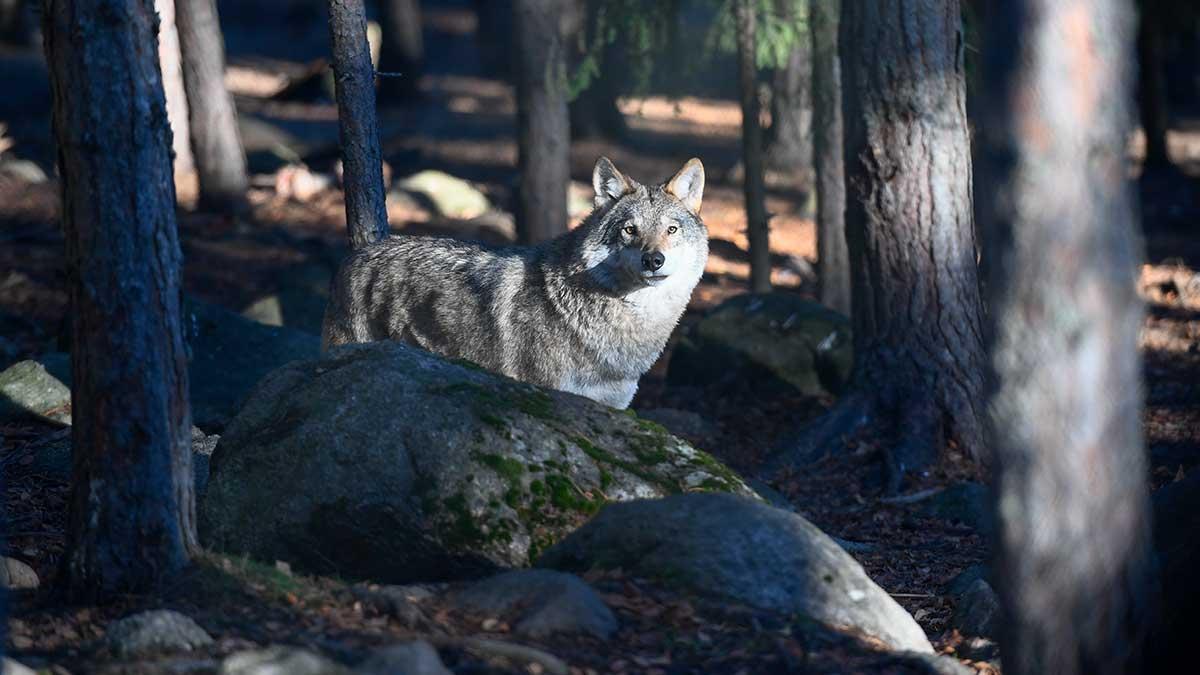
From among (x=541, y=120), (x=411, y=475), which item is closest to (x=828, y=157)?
(x=541, y=120)

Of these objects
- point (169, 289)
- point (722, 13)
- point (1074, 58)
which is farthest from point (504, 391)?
point (722, 13)

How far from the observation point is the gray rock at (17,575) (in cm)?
555

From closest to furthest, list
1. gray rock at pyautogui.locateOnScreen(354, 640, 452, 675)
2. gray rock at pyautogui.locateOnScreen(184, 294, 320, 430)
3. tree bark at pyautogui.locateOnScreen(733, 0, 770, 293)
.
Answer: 1. gray rock at pyautogui.locateOnScreen(354, 640, 452, 675)
2. gray rock at pyautogui.locateOnScreen(184, 294, 320, 430)
3. tree bark at pyautogui.locateOnScreen(733, 0, 770, 293)

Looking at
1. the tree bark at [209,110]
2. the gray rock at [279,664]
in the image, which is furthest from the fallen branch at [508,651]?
the tree bark at [209,110]

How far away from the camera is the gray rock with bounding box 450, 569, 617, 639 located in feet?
16.6

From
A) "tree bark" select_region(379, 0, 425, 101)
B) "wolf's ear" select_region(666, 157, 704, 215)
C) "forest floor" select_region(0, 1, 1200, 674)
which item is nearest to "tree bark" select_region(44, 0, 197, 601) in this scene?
"forest floor" select_region(0, 1, 1200, 674)

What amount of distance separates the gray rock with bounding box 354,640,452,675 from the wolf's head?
4.04m

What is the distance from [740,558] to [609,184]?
12.2 feet

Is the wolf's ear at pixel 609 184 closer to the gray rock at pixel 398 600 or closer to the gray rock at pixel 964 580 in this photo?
the gray rock at pixel 964 580

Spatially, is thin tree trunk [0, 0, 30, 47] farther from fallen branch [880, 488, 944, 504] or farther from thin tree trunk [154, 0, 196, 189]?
fallen branch [880, 488, 944, 504]

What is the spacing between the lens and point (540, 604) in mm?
5160

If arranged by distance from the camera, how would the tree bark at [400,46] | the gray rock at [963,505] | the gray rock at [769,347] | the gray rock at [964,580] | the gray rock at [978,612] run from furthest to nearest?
the tree bark at [400,46] → the gray rock at [769,347] → the gray rock at [963,505] → the gray rock at [964,580] → the gray rock at [978,612]

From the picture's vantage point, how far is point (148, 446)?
5.09 metres

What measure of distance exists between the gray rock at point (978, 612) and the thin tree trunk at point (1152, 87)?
1805 centimetres
